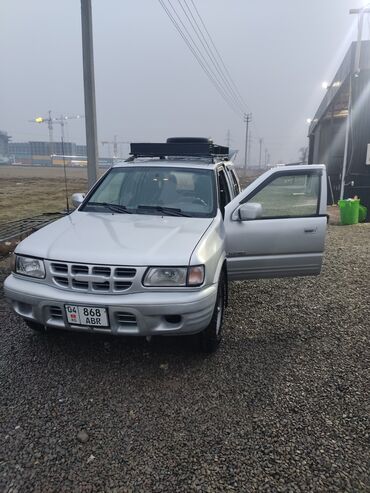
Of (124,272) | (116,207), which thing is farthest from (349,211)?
(124,272)

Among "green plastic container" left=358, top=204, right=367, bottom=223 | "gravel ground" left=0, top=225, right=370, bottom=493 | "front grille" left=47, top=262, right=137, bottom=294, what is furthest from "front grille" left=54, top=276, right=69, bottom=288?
"green plastic container" left=358, top=204, right=367, bottom=223

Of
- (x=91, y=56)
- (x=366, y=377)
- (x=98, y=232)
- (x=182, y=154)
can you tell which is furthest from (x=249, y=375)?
(x=91, y=56)

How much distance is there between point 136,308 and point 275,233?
6.72 feet

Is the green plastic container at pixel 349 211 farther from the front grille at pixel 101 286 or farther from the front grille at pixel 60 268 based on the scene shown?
the front grille at pixel 60 268

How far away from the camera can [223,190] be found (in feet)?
15.5

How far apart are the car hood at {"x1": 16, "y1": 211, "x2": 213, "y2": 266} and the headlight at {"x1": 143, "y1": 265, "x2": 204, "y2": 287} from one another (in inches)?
2.3

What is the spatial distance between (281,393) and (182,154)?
3.25 m

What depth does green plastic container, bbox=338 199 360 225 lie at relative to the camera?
10992 millimetres

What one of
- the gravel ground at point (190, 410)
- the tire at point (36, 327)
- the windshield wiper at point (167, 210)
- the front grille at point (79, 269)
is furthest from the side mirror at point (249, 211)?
the tire at point (36, 327)

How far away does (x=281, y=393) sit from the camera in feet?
9.66

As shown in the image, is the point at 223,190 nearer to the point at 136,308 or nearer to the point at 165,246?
the point at 165,246

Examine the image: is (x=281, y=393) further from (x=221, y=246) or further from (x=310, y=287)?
(x=310, y=287)

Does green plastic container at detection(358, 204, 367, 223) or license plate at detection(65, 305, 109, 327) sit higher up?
license plate at detection(65, 305, 109, 327)

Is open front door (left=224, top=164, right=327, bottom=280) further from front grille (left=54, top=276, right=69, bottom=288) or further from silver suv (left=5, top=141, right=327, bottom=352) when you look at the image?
front grille (left=54, top=276, right=69, bottom=288)
